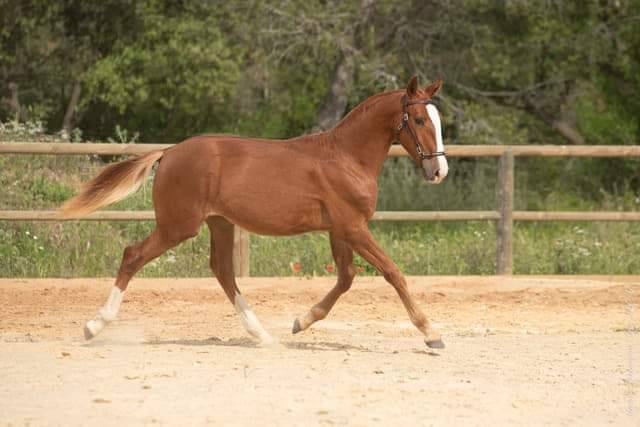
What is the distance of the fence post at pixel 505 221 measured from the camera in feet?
36.8

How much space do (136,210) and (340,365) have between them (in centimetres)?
516

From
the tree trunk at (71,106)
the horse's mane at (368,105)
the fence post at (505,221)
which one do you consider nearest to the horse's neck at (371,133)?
the horse's mane at (368,105)

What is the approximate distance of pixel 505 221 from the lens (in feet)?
36.8

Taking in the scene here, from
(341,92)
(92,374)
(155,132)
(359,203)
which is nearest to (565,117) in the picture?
(341,92)

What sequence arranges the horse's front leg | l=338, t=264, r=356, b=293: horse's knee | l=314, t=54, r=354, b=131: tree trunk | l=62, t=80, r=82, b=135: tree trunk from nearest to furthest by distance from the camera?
1. the horse's front leg
2. l=338, t=264, r=356, b=293: horse's knee
3. l=314, t=54, r=354, b=131: tree trunk
4. l=62, t=80, r=82, b=135: tree trunk

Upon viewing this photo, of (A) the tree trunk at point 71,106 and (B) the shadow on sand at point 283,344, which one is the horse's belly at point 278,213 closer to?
(B) the shadow on sand at point 283,344

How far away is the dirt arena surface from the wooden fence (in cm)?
54

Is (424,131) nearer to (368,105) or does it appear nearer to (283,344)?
(368,105)

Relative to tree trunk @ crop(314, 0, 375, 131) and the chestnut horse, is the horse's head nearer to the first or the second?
the chestnut horse

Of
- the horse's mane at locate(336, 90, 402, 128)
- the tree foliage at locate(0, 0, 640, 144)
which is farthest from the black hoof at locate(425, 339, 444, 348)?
the tree foliage at locate(0, 0, 640, 144)

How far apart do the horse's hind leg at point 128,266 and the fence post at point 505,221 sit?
4716 millimetres

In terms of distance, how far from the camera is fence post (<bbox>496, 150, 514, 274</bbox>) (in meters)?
11.2

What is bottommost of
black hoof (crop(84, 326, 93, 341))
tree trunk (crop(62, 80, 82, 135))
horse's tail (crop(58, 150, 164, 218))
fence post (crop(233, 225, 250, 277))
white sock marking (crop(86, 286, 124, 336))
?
black hoof (crop(84, 326, 93, 341))

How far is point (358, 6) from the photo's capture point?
1742cm
